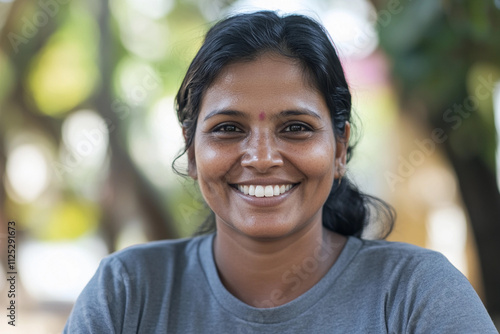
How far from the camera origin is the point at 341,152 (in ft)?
6.15

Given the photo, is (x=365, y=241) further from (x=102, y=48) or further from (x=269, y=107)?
(x=102, y=48)

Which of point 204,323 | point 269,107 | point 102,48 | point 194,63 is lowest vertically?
point 204,323

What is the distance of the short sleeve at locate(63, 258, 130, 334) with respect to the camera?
164cm

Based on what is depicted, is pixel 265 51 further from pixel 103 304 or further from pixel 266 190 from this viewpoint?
pixel 103 304

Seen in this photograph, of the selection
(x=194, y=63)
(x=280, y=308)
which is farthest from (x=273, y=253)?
(x=194, y=63)

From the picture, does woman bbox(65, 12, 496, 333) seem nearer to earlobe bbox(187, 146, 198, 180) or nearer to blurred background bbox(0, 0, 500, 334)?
earlobe bbox(187, 146, 198, 180)

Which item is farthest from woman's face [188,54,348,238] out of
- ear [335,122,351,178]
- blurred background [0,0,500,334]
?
blurred background [0,0,500,334]

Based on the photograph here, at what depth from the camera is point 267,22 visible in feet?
5.81

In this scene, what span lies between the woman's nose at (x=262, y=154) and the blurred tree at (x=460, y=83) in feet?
4.39

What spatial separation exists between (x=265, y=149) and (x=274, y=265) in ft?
1.23

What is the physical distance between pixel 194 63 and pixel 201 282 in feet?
2.17

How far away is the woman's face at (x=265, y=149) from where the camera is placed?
5.36 feet

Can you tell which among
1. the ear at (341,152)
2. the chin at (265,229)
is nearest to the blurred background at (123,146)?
the ear at (341,152)

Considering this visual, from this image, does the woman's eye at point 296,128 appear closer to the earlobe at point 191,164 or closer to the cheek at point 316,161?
the cheek at point 316,161
